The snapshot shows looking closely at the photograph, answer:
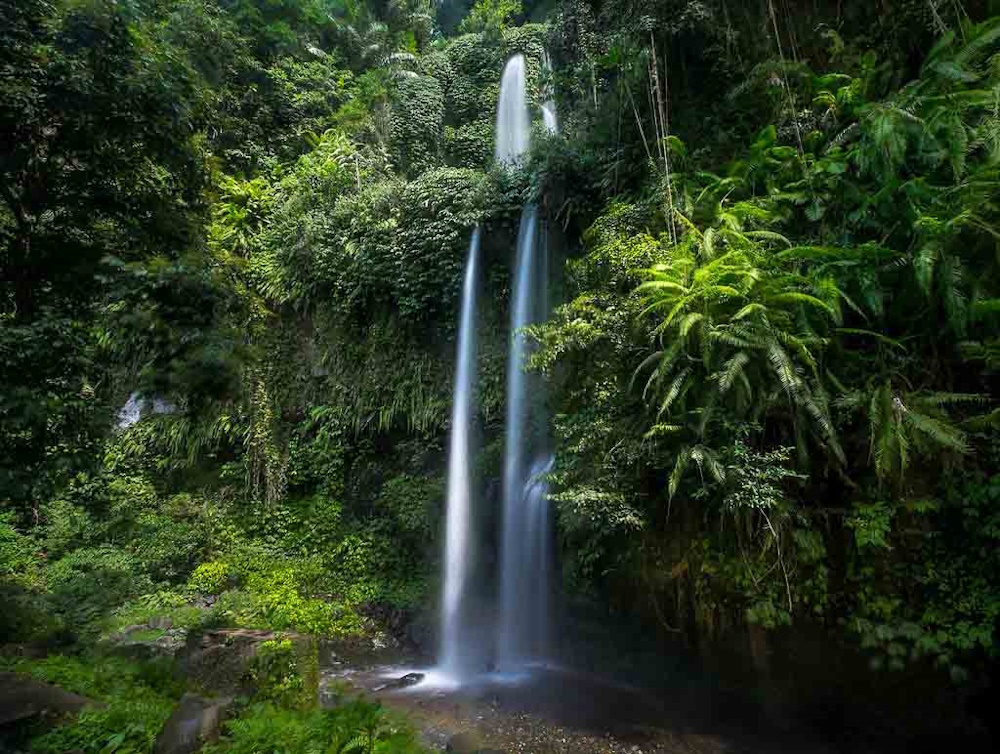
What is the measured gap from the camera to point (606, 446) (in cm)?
534

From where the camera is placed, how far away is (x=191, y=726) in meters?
3.56

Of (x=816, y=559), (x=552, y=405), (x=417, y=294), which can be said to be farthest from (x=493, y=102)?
(x=816, y=559)

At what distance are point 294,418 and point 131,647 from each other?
563 centimetres

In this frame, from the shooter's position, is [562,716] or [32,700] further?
[562,716]

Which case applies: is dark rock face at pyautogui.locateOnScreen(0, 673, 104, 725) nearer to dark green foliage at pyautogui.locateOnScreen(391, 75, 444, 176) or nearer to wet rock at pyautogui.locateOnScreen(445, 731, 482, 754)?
wet rock at pyautogui.locateOnScreen(445, 731, 482, 754)

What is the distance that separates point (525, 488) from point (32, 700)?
5.48 meters

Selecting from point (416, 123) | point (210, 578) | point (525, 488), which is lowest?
point (210, 578)

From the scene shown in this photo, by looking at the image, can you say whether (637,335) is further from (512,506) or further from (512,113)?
(512,113)

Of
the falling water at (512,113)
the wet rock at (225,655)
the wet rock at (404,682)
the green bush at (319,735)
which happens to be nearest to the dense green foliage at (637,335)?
the green bush at (319,735)

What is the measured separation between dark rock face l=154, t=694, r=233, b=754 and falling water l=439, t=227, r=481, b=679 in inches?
154

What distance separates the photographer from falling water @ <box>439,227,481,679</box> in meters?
Result: 7.65

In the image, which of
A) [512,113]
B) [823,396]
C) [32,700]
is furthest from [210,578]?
[512,113]

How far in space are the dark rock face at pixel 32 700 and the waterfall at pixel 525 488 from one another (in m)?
4.61

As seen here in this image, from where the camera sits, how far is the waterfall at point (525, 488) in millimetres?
7160
